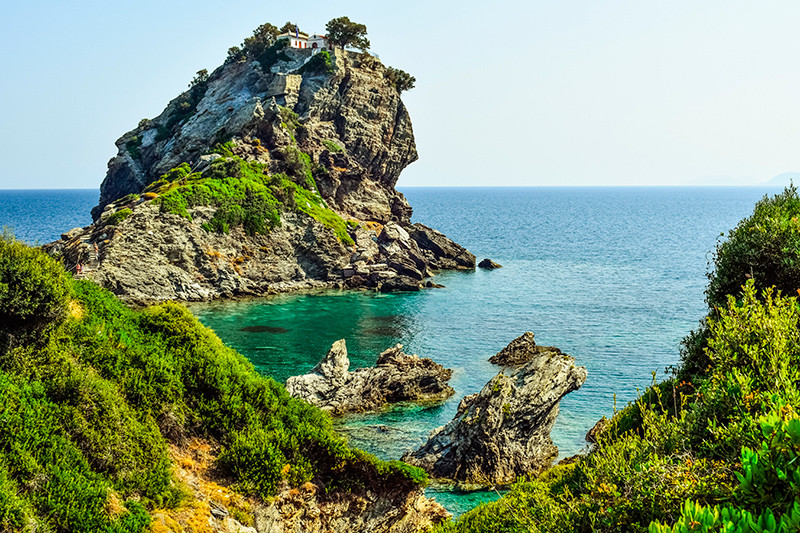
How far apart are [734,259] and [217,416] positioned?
1780cm

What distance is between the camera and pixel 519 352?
47156mm

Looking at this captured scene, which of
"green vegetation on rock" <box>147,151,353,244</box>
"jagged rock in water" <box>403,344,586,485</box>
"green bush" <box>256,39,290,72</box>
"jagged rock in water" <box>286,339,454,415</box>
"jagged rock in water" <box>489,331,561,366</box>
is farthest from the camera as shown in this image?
"green bush" <box>256,39,290,72</box>

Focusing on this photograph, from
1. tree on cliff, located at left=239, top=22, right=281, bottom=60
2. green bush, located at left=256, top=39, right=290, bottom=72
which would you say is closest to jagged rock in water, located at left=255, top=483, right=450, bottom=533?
green bush, located at left=256, top=39, right=290, bottom=72

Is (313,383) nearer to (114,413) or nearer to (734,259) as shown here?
(114,413)

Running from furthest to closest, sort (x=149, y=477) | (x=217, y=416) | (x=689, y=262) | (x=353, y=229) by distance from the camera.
Answer: (x=689, y=262)
(x=353, y=229)
(x=217, y=416)
(x=149, y=477)

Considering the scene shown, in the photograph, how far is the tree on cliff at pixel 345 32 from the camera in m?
109

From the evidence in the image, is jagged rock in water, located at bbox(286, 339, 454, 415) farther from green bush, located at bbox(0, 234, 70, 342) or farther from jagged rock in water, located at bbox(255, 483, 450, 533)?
green bush, located at bbox(0, 234, 70, 342)

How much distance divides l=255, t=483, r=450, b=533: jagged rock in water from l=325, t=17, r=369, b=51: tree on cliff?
345 feet

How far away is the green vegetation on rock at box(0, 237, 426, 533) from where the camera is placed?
12.7 meters

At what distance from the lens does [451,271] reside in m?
92.5

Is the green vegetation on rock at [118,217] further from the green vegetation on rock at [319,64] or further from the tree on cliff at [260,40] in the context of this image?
the tree on cliff at [260,40]

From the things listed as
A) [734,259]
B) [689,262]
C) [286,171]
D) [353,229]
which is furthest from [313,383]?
[689,262]

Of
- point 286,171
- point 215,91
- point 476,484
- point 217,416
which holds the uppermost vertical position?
point 215,91

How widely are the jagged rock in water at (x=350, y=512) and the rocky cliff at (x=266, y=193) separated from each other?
51.5 meters
